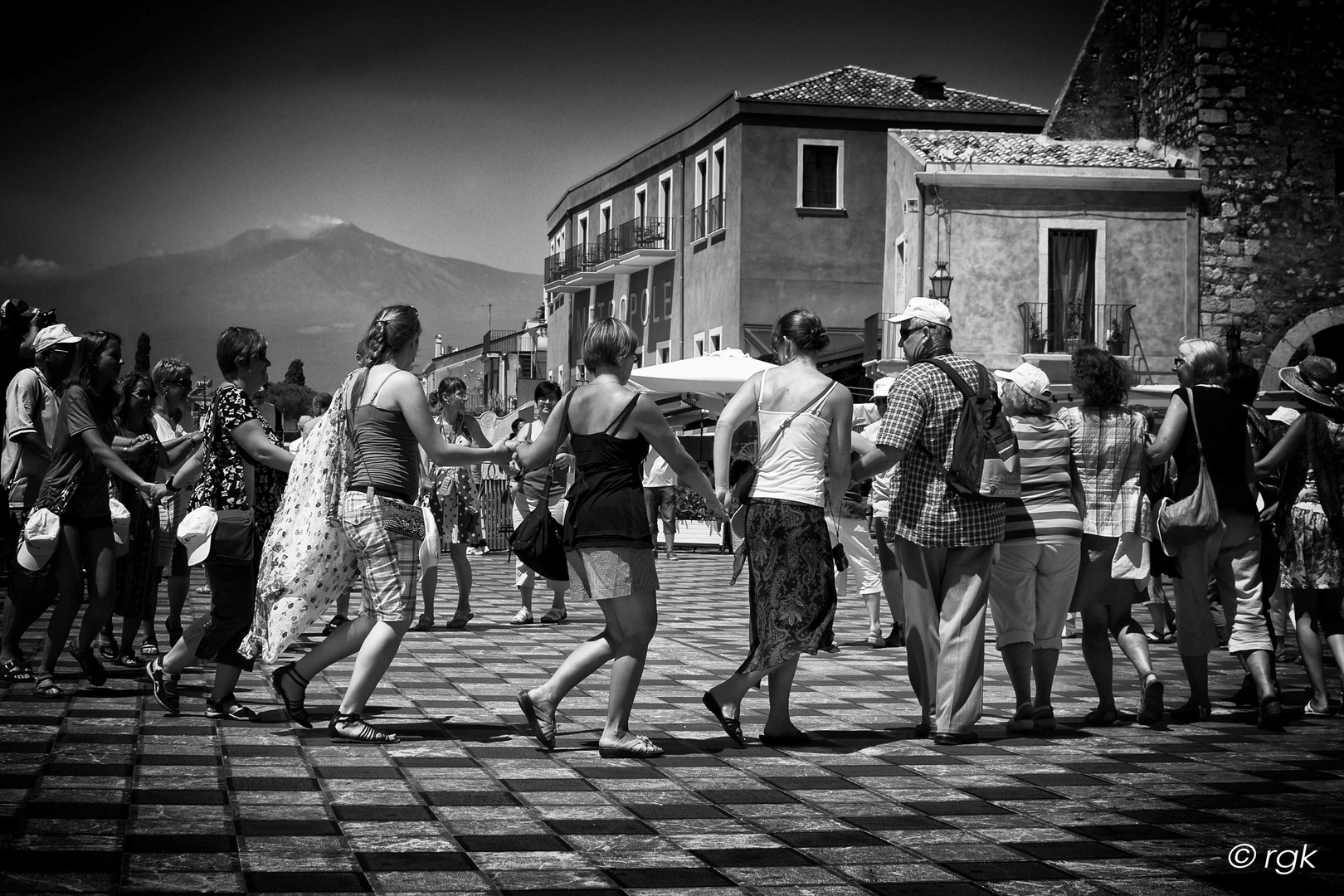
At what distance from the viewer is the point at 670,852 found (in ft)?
14.8

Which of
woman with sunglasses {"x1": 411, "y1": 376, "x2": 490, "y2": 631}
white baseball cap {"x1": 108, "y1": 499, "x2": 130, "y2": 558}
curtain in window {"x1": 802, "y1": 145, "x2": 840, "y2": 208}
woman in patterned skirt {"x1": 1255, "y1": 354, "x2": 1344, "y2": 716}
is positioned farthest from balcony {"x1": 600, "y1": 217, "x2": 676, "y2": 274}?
woman in patterned skirt {"x1": 1255, "y1": 354, "x2": 1344, "y2": 716}

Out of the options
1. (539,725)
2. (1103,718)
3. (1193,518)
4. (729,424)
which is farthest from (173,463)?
(1193,518)

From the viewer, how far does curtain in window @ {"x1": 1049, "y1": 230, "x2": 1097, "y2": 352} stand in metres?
28.8

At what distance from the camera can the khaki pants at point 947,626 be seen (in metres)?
6.62

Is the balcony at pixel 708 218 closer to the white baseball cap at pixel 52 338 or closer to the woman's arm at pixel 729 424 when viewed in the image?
the white baseball cap at pixel 52 338

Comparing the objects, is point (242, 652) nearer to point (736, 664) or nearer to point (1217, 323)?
point (736, 664)

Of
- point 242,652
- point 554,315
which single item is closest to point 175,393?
point 242,652

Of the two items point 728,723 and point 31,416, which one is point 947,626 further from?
point 31,416

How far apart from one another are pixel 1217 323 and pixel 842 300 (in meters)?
10.7

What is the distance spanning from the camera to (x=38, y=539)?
25.2 ft

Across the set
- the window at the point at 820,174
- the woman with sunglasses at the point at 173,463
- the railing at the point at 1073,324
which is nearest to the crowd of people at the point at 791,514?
the woman with sunglasses at the point at 173,463

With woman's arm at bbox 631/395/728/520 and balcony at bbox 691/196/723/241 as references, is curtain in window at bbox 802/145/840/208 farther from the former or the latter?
woman's arm at bbox 631/395/728/520

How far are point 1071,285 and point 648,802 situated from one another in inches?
993

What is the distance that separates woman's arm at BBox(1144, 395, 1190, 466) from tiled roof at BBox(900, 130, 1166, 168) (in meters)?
21.9
